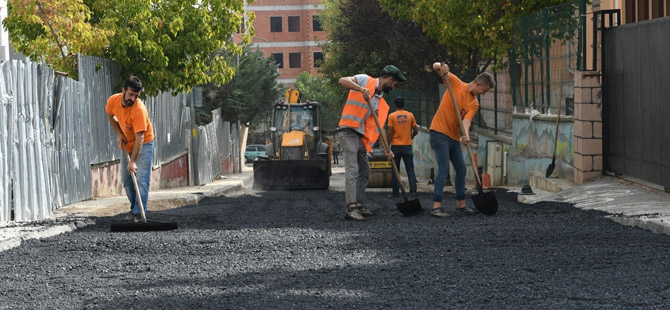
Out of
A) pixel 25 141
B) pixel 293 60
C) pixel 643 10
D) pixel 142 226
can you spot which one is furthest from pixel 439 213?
pixel 293 60

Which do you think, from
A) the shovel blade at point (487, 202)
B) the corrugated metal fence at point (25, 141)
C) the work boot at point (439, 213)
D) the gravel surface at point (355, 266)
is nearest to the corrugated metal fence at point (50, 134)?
the corrugated metal fence at point (25, 141)

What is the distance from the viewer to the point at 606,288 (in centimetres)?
693

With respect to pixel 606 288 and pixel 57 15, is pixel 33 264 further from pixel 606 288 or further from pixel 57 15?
pixel 57 15

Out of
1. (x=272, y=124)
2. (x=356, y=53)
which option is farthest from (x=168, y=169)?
(x=356, y=53)

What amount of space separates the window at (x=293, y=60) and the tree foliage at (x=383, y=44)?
128ft

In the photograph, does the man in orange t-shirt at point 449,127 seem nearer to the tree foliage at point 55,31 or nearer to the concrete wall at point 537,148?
the concrete wall at point 537,148

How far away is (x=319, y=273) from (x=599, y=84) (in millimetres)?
8740

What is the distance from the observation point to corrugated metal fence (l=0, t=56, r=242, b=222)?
12.3m

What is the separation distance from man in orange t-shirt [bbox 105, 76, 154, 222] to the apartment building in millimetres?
70037

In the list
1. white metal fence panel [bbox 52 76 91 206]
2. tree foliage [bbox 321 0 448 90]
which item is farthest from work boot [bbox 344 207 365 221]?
tree foliage [bbox 321 0 448 90]

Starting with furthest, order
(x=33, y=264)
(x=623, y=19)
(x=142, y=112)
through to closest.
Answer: (x=623, y=19) < (x=142, y=112) < (x=33, y=264)

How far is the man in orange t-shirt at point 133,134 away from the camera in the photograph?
11656mm

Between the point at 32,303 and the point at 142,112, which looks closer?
the point at 32,303

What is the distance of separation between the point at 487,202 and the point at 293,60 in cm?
7174
